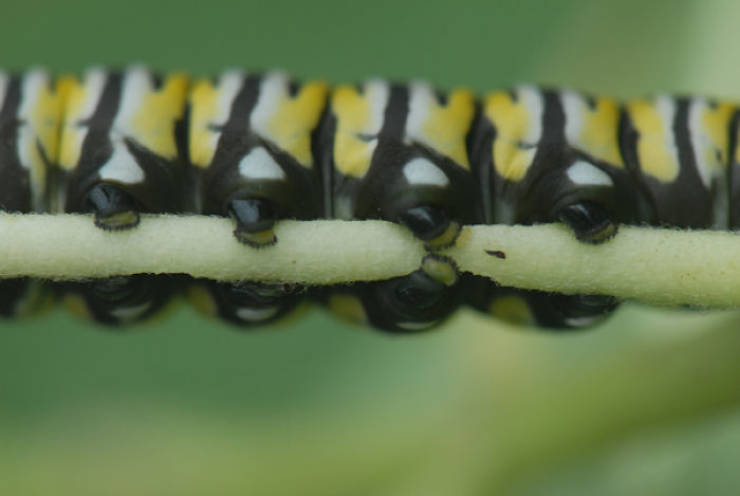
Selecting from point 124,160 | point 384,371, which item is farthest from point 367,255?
point 384,371

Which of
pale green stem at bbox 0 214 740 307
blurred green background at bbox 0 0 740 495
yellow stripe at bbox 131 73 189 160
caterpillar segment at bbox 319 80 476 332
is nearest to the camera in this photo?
pale green stem at bbox 0 214 740 307

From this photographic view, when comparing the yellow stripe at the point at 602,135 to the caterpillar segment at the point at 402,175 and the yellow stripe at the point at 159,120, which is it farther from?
the yellow stripe at the point at 159,120

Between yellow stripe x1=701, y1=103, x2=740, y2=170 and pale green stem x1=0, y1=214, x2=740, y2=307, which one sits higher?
yellow stripe x1=701, y1=103, x2=740, y2=170

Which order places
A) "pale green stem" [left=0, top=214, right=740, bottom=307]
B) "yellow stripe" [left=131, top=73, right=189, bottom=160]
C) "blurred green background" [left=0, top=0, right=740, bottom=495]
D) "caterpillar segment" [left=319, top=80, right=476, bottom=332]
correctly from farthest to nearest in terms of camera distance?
"blurred green background" [left=0, top=0, right=740, bottom=495], "yellow stripe" [left=131, top=73, right=189, bottom=160], "caterpillar segment" [left=319, top=80, right=476, bottom=332], "pale green stem" [left=0, top=214, right=740, bottom=307]

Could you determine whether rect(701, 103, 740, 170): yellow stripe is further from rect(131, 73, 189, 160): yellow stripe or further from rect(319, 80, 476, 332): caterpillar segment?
rect(131, 73, 189, 160): yellow stripe

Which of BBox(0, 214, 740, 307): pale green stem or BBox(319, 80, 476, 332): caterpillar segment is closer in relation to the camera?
BBox(0, 214, 740, 307): pale green stem

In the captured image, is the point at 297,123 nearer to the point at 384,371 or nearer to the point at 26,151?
the point at 26,151

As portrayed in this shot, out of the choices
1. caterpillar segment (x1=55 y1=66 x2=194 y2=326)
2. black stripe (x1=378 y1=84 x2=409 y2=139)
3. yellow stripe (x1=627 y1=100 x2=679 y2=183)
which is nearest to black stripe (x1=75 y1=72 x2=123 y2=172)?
caterpillar segment (x1=55 y1=66 x2=194 y2=326)
